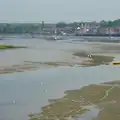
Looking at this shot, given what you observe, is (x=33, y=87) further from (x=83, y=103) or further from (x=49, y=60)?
(x=49, y=60)

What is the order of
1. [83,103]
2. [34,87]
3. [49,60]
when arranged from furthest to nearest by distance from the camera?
[49,60] < [34,87] < [83,103]

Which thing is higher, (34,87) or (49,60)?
(34,87)

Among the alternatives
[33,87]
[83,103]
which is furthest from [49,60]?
[83,103]

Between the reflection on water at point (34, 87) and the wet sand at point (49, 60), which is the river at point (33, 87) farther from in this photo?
the wet sand at point (49, 60)

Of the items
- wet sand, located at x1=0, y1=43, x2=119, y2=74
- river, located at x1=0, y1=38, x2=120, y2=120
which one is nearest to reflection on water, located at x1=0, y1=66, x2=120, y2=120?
river, located at x1=0, y1=38, x2=120, y2=120

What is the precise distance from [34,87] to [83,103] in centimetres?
540

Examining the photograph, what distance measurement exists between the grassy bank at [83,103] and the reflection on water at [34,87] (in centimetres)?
72

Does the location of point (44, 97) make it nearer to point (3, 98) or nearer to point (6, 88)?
point (3, 98)

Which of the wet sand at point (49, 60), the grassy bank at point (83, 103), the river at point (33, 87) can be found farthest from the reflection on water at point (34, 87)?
the wet sand at point (49, 60)

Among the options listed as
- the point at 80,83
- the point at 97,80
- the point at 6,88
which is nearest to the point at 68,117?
the point at 6,88

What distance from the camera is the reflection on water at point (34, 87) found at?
1675 cm

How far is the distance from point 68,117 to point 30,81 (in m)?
10.4

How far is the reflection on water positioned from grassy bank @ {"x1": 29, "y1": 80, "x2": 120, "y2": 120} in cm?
72

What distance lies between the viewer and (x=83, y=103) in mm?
17781
